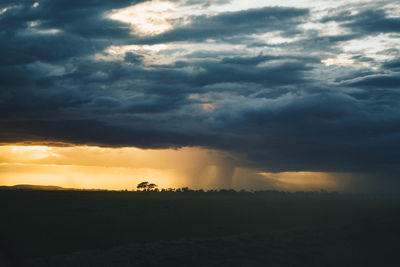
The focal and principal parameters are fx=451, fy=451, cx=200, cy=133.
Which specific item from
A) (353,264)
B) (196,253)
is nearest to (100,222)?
(196,253)

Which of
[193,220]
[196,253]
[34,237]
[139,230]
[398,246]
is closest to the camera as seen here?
[196,253]

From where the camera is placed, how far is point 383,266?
31969 millimetres

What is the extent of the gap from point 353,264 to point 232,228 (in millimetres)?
25836

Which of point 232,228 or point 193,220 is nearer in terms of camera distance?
point 232,228

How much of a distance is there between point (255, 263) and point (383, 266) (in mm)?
9088

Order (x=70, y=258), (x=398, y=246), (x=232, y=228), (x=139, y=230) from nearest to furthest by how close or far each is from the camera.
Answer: (x=70, y=258)
(x=398, y=246)
(x=139, y=230)
(x=232, y=228)

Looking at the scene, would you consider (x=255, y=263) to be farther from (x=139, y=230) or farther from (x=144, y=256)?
(x=139, y=230)

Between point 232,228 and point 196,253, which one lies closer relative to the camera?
point 196,253

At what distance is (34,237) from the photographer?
143 feet

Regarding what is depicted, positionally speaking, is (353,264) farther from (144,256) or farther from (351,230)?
(351,230)

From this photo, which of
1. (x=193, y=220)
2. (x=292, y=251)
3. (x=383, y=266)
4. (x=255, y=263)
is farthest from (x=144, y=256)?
(x=193, y=220)

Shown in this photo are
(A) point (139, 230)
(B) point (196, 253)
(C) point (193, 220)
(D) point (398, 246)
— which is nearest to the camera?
(B) point (196, 253)

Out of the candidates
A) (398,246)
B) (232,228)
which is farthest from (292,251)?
(232,228)

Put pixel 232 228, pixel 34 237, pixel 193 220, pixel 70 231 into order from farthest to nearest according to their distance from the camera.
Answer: pixel 193 220
pixel 232 228
pixel 70 231
pixel 34 237
